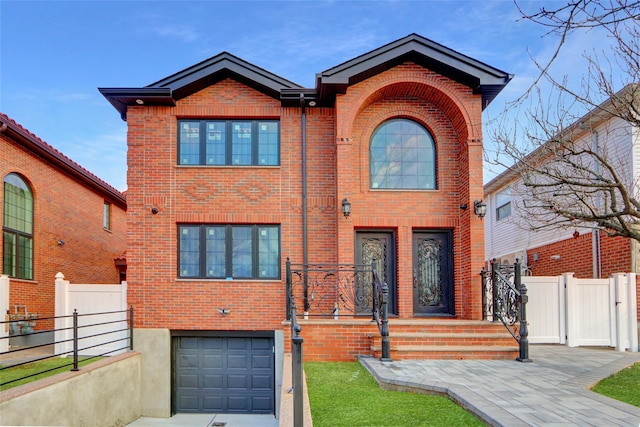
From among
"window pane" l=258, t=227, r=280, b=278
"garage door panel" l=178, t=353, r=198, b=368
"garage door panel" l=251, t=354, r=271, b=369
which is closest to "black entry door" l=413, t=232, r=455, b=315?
"window pane" l=258, t=227, r=280, b=278

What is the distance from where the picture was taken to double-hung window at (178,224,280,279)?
11422mm

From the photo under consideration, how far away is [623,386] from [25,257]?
1414cm

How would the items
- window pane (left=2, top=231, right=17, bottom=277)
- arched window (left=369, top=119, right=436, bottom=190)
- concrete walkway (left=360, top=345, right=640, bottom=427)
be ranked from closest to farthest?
concrete walkway (left=360, top=345, right=640, bottom=427)
arched window (left=369, top=119, right=436, bottom=190)
window pane (left=2, top=231, right=17, bottom=277)

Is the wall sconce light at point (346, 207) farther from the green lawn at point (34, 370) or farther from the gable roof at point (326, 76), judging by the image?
the green lawn at point (34, 370)

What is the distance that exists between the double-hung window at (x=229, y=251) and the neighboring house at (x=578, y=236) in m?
5.32

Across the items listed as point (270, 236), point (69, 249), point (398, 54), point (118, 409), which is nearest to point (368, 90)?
point (398, 54)

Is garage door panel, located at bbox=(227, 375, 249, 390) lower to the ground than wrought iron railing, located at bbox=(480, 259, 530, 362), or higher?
lower

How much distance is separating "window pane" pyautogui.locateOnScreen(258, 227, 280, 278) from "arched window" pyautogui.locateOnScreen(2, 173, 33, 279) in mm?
6881

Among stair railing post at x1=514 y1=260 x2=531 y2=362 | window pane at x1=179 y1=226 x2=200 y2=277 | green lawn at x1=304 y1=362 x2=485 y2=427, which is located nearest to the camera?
green lawn at x1=304 y1=362 x2=485 y2=427

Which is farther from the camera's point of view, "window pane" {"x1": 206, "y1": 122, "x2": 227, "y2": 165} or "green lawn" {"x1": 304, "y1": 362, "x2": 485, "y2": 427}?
"window pane" {"x1": 206, "y1": 122, "x2": 227, "y2": 165}

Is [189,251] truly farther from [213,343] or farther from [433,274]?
[433,274]

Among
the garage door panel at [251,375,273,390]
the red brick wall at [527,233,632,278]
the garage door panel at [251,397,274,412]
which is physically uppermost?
the red brick wall at [527,233,632,278]

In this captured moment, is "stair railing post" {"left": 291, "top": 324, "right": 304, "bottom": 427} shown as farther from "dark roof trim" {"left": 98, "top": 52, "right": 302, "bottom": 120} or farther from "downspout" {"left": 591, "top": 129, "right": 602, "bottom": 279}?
"downspout" {"left": 591, "top": 129, "right": 602, "bottom": 279}

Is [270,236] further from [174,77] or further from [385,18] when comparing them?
[385,18]
